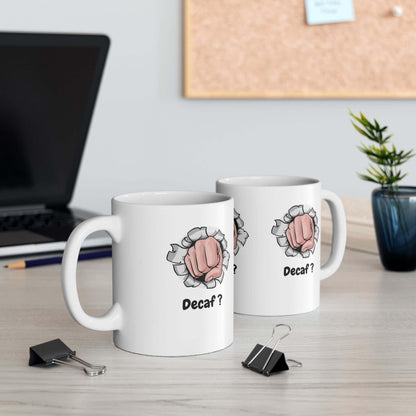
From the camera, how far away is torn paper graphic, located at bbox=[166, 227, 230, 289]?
1.63 feet

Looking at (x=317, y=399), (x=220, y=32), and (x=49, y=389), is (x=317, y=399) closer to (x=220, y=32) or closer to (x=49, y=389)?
(x=49, y=389)

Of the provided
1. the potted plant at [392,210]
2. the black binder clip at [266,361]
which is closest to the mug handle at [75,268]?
the black binder clip at [266,361]

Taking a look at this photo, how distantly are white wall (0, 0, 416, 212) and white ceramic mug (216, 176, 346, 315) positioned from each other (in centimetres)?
117

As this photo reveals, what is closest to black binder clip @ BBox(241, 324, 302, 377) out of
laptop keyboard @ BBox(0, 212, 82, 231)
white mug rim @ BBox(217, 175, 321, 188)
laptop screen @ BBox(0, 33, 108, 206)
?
white mug rim @ BBox(217, 175, 321, 188)

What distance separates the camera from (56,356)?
1.63 feet

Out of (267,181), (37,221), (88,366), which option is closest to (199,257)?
(88,366)

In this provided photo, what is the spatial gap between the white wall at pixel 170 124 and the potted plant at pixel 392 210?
1.00m

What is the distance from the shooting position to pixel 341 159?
1836 mm

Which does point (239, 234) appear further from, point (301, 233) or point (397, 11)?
point (397, 11)

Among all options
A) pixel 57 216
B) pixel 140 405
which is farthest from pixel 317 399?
pixel 57 216

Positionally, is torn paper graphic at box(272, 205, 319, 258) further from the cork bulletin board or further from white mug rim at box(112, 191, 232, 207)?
the cork bulletin board

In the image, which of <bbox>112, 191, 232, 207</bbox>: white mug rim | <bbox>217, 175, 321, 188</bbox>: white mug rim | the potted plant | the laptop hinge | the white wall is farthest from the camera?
the white wall

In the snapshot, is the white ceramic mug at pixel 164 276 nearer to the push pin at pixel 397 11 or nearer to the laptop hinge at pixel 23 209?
the laptop hinge at pixel 23 209

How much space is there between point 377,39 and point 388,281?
116 centimetres
